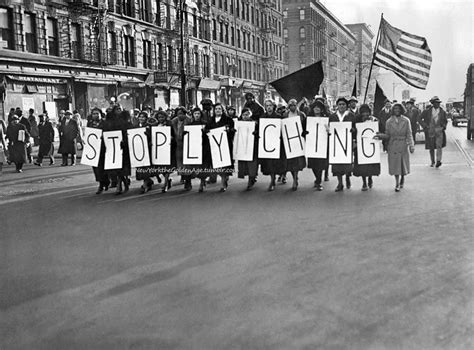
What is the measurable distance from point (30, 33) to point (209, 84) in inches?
895

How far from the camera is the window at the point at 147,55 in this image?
1551 inches

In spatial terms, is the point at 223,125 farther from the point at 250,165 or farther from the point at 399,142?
the point at 399,142

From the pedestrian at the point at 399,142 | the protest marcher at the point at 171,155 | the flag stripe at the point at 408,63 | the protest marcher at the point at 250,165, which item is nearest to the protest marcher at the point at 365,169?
the pedestrian at the point at 399,142

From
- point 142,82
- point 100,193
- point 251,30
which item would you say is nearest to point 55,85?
point 142,82

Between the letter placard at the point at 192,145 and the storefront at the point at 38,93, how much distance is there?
17444mm

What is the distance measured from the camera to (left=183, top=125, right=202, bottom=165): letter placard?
38.8 feet

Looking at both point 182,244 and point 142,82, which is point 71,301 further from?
point 142,82

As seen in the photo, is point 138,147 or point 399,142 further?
point 138,147

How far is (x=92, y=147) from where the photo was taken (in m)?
12.1

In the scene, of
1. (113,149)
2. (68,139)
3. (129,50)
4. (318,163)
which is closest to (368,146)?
(318,163)

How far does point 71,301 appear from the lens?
4777 mm

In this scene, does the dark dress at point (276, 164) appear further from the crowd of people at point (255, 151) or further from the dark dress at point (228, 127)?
the dark dress at point (228, 127)

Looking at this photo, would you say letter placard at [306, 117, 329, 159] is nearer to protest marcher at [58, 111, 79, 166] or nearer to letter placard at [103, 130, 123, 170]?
letter placard at [103, 130, 123, 170]

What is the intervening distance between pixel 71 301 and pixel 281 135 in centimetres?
781
